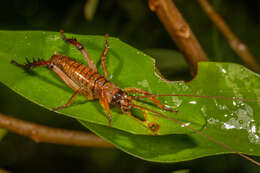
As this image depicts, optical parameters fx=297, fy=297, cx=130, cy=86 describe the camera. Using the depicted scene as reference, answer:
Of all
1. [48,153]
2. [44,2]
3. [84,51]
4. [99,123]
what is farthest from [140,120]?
[44,2]

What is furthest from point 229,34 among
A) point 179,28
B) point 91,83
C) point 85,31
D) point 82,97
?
point 85,31

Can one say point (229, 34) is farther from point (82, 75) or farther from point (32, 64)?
point (32, 64)

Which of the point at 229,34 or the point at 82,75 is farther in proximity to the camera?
the point at 229,34

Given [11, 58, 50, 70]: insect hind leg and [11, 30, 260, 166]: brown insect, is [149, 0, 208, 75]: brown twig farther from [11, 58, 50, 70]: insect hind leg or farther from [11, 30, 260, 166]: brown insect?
[11, 58, 50, 70]: insect hind leg

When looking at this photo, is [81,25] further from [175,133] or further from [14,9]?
[175,133]

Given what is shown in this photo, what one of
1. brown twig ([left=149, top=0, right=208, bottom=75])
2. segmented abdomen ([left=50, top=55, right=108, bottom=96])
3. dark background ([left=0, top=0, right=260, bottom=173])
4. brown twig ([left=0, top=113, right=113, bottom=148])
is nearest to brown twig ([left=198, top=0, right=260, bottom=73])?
brown twig ([left=149, top=0, right=208, bottom=75])
